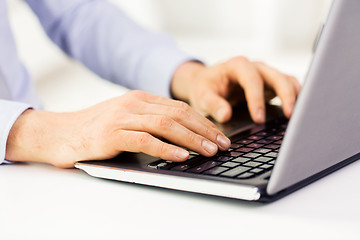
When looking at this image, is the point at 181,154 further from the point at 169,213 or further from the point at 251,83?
the point at 251,83

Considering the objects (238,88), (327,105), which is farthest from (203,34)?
(327,105)

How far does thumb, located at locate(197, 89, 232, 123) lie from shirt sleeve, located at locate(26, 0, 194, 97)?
0.72ft

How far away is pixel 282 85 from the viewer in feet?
2.51

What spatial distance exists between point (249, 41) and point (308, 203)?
2914 mm

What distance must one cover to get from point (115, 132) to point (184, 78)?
400mm

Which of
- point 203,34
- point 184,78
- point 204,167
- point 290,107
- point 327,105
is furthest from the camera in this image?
point 203,34

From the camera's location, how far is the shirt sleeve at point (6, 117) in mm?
642

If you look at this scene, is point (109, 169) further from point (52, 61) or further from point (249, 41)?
point (249, 41)

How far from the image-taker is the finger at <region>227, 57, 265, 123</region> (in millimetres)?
724

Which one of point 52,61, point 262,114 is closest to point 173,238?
point 262,114

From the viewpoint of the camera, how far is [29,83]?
1.04m

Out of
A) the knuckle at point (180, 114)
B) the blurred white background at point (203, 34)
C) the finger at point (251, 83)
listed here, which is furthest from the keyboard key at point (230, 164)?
the blurred white background at point (203, 34)

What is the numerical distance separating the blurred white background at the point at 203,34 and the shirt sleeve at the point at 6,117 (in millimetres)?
1306

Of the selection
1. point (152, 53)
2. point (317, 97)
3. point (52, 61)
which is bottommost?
point (52, 61)
